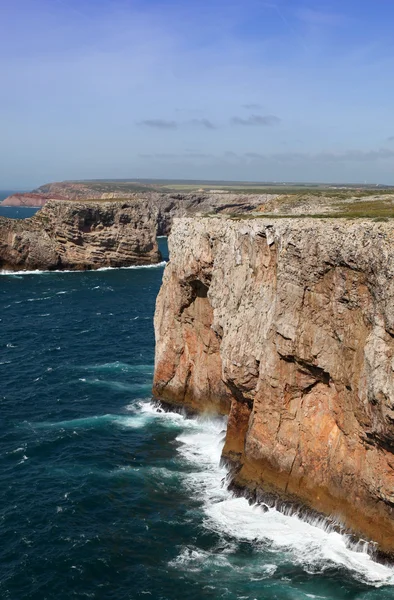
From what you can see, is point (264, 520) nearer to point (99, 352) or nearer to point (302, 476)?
point (302, 476)

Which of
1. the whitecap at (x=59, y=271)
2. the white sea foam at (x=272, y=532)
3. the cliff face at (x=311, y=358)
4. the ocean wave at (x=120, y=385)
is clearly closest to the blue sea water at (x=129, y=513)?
the white sea foam at (x=272, y=532)

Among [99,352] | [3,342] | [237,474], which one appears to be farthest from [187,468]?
[3,342]

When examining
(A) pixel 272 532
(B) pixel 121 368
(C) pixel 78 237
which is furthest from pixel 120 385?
(C) pixel 78 237

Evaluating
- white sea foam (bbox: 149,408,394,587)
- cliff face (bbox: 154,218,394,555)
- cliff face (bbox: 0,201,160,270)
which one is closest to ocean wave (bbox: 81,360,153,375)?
cliff face (bbox: 154,218,394,555)

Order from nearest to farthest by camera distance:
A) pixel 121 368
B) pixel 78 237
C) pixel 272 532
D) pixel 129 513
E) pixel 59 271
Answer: pixel 272 532 → pixel 129 513 → pixel 121 368 → pixel 59 271 → pixel 78 237

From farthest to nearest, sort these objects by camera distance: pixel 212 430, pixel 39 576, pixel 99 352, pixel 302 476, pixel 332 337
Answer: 1. pixel 99 352
2. pixel 212 430
3. pixel 302 476
4. pixel 332 337
5. pixel 39 576

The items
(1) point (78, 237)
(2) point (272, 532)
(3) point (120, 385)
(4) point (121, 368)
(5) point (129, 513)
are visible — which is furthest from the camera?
(1) point (78, 237)

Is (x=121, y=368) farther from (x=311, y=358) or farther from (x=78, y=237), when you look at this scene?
(x=78, y=237)
